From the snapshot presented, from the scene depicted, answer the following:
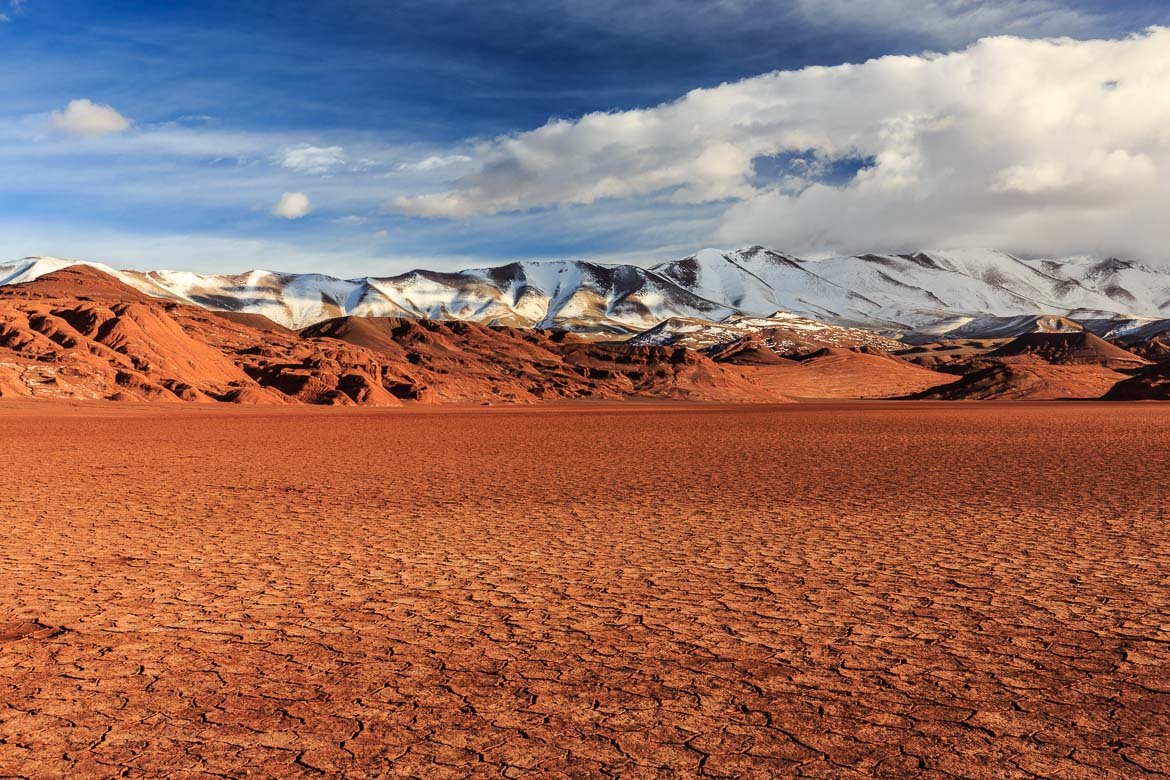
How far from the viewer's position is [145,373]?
5697 centimetres

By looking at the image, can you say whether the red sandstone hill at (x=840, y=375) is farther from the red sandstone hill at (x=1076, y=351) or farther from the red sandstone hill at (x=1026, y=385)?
the red sandstone hill at (x=1076, y=351)

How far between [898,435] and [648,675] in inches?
1164

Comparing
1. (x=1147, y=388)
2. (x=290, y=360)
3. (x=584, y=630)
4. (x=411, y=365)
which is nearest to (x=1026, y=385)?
(x=1147, y=388)

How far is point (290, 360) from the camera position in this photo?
73375mm

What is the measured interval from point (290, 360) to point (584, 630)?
71.2 meters

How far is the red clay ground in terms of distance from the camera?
4.51 m

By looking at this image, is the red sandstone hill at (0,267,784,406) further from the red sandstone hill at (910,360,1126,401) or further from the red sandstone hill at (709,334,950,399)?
the red sandstone hill at (910,360,1126,401)

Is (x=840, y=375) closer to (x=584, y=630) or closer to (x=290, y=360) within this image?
(x=290, y=360)

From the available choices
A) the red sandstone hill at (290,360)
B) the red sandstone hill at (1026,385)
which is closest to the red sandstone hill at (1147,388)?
the red sandstone hill at (1026,385)

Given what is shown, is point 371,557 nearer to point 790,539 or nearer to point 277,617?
point 277,617

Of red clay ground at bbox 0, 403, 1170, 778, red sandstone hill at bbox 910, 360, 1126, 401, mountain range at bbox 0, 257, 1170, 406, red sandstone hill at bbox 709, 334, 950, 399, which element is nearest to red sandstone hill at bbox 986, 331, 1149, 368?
mountain range at bbox 0, 257, 1170, 406

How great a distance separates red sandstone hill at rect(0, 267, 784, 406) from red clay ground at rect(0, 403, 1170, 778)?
141 ft

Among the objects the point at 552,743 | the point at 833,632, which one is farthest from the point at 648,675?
the point at 833,632

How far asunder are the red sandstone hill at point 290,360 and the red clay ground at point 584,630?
141 feet
